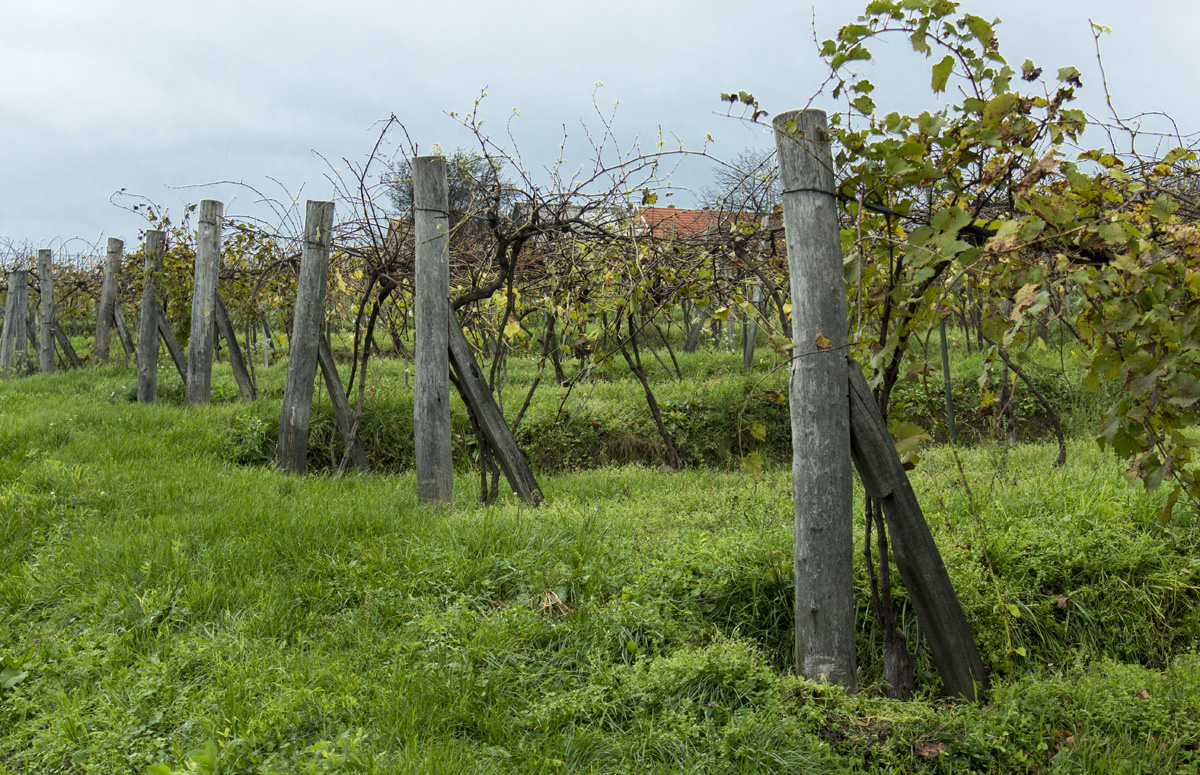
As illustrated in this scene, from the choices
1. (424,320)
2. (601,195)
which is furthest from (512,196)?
(424,320)

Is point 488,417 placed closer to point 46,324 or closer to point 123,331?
point 123,331

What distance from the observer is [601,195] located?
16.8 feet

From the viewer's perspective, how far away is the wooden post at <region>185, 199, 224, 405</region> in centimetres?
837

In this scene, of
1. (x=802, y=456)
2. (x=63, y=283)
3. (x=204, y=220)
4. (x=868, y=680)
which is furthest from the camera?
(x=63, y=283)

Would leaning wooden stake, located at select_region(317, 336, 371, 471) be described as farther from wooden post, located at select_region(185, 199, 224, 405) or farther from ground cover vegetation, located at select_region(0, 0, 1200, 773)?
wooden post, located at select_region(185, 199, 224, 405)

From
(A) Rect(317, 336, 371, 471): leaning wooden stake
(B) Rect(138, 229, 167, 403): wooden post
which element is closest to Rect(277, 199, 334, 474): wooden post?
(A) Rect(317, 336, 371, 471): leaning wooden stake

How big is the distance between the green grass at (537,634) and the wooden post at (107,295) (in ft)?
21.7

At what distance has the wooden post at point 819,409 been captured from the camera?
115 inches

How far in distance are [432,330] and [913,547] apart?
3.44 metres

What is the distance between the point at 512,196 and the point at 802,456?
121 inches

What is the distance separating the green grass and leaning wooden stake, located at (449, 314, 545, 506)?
26cm

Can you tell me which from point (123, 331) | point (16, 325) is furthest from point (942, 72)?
point (16, 325)

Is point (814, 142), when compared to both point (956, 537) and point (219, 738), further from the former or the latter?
point (219, 738)

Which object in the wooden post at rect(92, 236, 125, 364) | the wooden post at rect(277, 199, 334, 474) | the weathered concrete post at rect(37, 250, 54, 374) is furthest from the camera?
the weathered concrete post at rect(37, 250, 54, 374)
